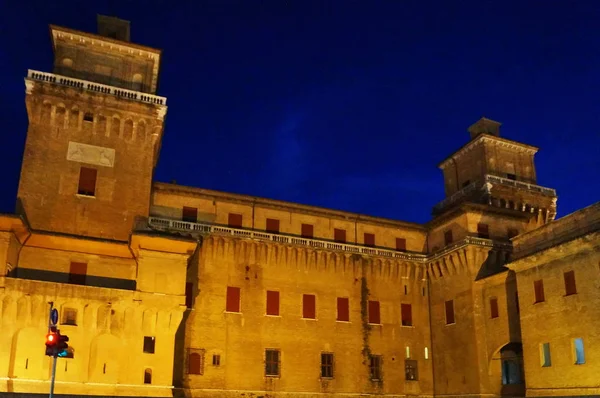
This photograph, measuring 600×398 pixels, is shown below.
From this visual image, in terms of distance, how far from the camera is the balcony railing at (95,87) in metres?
36.6

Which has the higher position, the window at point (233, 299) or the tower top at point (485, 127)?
the tower top at point (485, 127)

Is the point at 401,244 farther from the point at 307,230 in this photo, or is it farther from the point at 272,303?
the point at 272,303

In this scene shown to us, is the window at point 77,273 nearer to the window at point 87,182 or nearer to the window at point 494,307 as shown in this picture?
the window at point 87,182

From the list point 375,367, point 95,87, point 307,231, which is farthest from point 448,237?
point 95,87

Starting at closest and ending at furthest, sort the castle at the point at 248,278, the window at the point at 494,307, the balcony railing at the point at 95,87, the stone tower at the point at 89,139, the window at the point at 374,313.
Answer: the castle at the point at 248,278 → the stone tower at the point at 89,139 → the balcony railing at the point at 95,87 → the window at the point at 494,307 → the window at the point at 374,313

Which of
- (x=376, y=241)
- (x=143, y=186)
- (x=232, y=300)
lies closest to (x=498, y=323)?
(x=376, y=241)

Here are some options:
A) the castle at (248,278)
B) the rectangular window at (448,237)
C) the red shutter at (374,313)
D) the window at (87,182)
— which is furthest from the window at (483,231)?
the window at (87,182)

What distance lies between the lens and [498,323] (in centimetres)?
3928

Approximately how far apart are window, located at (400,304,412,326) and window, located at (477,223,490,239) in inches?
309

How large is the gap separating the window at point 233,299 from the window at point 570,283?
2062cm

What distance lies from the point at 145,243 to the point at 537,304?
23.0 metres

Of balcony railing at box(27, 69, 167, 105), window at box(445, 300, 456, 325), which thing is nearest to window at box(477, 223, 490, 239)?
window at box(445, 300, 456, 325)

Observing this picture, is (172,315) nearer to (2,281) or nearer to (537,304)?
(2,281)

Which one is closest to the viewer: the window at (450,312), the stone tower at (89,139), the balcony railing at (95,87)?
the stone tower at (89,139)
